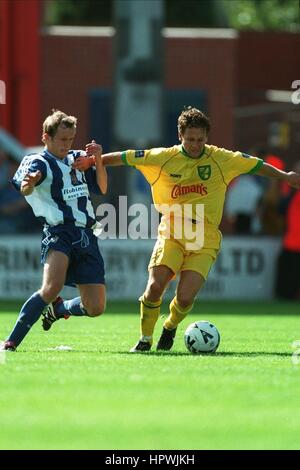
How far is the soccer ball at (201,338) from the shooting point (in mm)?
12148

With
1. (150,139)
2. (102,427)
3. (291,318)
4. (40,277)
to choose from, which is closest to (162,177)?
(102,427)

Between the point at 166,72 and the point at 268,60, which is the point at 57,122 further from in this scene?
the point at 268,60

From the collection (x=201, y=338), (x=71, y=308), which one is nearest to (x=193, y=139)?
(x=201, y=338)

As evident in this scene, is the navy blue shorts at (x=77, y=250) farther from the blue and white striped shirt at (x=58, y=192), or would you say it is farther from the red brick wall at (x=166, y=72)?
the red brick wall at (x=166, y=72)

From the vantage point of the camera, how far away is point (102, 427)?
8234 millimetres

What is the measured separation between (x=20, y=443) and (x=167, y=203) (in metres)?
4.68

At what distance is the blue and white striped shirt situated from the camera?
11.9 m

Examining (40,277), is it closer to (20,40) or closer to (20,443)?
(20,443)

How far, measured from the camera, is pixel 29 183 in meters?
11.5

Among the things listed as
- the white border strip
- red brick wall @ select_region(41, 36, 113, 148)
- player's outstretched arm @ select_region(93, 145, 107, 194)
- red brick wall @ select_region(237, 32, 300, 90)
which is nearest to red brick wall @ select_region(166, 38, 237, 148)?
the white border strip

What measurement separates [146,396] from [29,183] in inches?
104

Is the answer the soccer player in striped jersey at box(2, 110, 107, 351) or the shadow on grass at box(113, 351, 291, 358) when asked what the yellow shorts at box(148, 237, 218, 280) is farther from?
the shadow on grass at box(113, 351, 291, 358)

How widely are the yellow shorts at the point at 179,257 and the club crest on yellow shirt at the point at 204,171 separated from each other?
55cm

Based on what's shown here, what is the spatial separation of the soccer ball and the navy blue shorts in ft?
2.73
